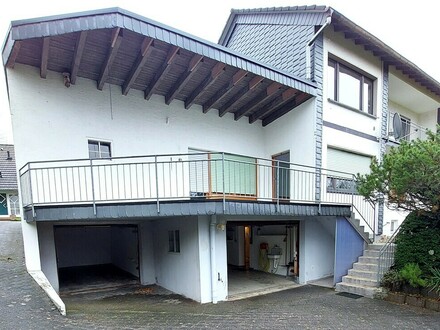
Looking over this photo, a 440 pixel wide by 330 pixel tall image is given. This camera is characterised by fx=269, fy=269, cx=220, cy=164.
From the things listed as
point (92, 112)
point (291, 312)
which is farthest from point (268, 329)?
point (92, 112)

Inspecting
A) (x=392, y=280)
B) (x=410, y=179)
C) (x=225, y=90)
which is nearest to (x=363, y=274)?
(x=392, y=280)

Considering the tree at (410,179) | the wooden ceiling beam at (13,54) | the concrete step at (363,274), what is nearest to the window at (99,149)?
the wooden ceiling beam at (13,54)

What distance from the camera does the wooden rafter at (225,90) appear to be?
7215 mm

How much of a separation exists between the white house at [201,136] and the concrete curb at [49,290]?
6.7 inches

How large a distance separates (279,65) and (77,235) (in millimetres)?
12409

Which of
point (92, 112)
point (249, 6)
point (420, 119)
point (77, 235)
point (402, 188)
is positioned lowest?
point (77, 235)

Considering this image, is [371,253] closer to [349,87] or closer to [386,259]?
[386,259]

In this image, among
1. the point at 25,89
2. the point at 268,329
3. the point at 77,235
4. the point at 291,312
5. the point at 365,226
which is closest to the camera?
the point at 268,329

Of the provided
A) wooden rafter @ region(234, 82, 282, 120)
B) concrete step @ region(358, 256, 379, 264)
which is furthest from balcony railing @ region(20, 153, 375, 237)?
wooden rafter @ region(234, 82, 282, 120)

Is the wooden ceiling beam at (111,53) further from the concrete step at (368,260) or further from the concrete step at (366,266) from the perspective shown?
the concrete step at (368,260)

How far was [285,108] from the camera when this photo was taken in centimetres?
905

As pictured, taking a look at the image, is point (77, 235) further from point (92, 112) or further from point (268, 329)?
point (268, 329)

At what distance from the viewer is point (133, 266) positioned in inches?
416

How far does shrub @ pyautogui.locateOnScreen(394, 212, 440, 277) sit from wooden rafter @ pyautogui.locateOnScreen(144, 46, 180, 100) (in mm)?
7079
